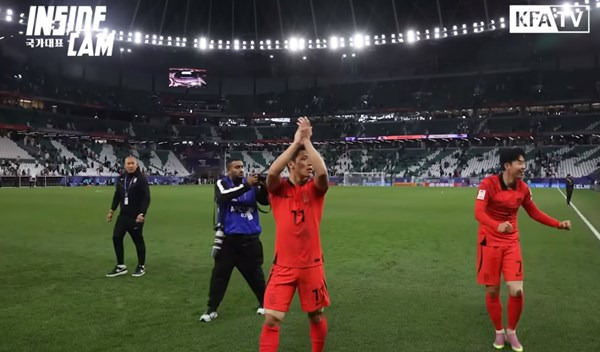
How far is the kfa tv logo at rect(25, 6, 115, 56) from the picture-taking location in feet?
131

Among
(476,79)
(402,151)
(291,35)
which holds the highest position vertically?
(291,35)

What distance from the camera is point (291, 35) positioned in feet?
206

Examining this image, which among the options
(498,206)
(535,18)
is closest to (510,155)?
(498,206)

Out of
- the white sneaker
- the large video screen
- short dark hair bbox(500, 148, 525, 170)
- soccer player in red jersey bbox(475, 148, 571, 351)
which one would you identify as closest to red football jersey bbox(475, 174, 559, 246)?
soccer player in red jersey bbox(475, 148, 571, 351)

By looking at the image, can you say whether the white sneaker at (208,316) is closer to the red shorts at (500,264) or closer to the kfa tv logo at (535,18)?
the red shorts at (500,264)

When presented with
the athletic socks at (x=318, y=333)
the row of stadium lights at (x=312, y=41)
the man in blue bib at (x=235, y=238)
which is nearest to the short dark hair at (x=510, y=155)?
the athletic socks at (x=318, y=333)

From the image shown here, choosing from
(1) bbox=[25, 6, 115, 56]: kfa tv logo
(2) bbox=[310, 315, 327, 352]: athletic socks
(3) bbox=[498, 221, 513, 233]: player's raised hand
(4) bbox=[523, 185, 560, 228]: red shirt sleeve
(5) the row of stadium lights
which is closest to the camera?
(2) bbox=[310, 315, 327, 352]: athletic socks

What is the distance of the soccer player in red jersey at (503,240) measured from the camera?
5.11m

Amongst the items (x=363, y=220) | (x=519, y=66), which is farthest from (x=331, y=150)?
(x=363, y=220)

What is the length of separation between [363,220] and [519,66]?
2426 inches

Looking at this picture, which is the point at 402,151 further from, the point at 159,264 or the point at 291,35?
the point at 159,264

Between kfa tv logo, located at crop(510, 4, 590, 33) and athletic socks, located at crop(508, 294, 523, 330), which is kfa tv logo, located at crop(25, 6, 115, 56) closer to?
kfa tv logo, located at crop(510, 4, 590, 33)

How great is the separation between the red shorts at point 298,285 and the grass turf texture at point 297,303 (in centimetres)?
150

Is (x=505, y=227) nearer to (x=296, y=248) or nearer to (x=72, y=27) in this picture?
(x=296, y=248)
